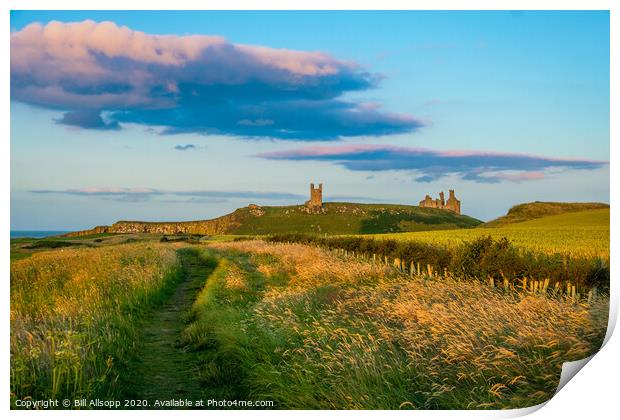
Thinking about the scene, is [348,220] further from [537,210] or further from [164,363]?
[164,363]

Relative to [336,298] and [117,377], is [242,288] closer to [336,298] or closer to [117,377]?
[336,298]

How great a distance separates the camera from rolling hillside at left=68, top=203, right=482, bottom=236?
3136cm

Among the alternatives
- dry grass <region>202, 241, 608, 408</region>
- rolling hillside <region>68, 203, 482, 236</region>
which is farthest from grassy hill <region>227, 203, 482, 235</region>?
dry grass <region>202, 241, 608, 408</region>

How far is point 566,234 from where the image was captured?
25.1 metres

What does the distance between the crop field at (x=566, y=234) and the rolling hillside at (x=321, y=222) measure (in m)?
3.53

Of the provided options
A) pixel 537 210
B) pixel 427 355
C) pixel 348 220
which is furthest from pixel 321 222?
pixel 427 355

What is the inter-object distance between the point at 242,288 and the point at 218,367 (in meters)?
8.04

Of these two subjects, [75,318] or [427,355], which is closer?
[427,355]

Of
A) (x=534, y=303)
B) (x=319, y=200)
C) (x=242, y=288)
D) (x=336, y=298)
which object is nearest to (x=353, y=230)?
(x=319, y=200)

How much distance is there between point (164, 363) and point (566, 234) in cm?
2092

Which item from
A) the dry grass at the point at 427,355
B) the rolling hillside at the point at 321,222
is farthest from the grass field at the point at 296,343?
the rolling hillside at the point at 321,222

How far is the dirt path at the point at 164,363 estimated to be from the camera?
8703 mm

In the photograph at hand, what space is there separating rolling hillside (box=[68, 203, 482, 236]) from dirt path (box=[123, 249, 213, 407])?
11.4 metres

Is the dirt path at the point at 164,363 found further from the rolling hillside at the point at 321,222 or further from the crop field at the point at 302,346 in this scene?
the rolling hillside at the point at 321,222
